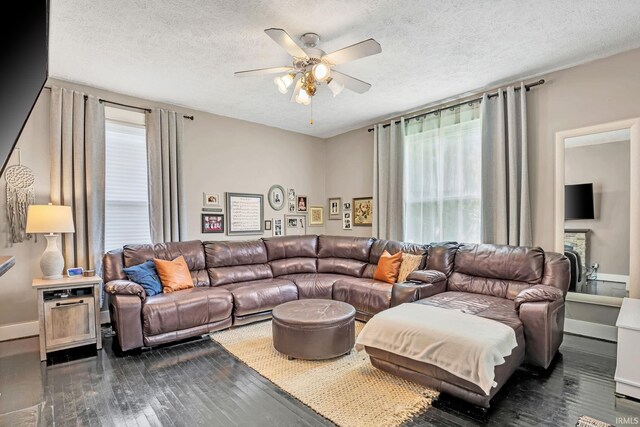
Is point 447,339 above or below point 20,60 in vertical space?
below

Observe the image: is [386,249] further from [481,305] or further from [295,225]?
[295,225]

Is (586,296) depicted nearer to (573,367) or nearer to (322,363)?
(573,367)

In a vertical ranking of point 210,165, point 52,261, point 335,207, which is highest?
point 210,165

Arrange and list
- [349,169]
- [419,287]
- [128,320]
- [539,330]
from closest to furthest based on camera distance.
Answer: [539,330]
[128,320]
[419,287]
[349,169]

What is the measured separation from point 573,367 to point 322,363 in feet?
6.77

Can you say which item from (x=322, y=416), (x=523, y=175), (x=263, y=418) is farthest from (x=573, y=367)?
(x=263, y=418)

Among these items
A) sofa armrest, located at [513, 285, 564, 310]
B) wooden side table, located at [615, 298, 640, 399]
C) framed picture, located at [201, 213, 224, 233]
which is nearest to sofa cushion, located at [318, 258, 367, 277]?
→ framed picture, located at [201, 213, 224, 233]

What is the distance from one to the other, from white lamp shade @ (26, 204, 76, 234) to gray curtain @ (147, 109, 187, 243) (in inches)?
39.5

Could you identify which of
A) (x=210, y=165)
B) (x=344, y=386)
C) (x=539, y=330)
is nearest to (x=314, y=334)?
(x=344, y=386)

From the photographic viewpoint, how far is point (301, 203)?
5.79 meters

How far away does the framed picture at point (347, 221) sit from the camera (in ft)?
18.5

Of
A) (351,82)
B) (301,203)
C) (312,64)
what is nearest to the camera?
(312,64)

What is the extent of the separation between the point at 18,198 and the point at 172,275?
5.72 feet

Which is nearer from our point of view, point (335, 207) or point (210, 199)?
point (210, 199)
